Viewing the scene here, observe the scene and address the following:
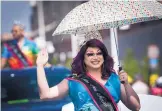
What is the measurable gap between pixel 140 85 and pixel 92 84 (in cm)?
431

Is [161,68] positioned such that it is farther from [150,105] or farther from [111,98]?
[111,98]

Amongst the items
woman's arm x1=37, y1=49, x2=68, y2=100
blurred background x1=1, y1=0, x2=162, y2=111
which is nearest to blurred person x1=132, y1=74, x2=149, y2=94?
blurred background x1=1, y1=0, x2=162, y2=111

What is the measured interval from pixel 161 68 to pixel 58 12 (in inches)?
88.3

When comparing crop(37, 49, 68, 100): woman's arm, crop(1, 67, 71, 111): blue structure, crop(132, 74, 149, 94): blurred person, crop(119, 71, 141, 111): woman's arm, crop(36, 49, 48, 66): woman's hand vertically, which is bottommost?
crop(132, 74, 149, 94): blurred person

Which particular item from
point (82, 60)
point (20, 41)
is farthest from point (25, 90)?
point (82, 60)

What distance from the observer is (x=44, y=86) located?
3.06 metres

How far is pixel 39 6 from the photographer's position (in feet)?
24.9

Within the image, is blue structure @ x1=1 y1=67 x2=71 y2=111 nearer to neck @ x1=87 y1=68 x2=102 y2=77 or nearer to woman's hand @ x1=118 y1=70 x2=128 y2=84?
neck @ x1=87 y1=68 x2=102 y2=77

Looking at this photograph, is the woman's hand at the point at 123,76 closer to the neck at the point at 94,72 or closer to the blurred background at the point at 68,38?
the neck at the point at 94,72

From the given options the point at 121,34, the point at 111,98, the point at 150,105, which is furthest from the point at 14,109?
the point at 121,34

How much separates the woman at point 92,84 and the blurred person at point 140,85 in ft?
12.8

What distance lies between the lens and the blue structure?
17.0ft

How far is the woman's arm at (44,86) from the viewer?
10.1ft

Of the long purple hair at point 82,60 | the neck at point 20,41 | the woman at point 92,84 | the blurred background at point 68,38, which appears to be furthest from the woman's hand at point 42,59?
the neck at point 20,41
